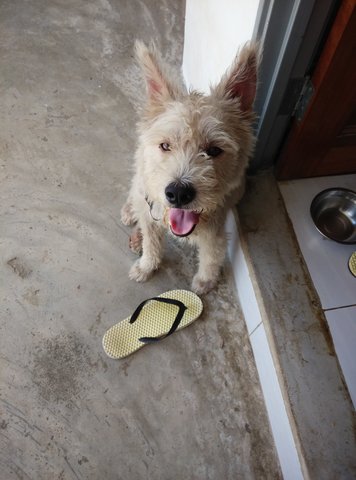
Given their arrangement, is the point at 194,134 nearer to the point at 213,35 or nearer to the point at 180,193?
the point at 180,193

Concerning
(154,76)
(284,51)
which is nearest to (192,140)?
(154,76)

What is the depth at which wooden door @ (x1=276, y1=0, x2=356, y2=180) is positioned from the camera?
1.59 meters

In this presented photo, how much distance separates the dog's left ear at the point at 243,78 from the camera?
1423 millimetres

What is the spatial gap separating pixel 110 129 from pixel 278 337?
1898 mm

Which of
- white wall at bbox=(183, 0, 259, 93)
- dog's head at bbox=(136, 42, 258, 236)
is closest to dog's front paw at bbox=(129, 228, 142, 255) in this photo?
dog's head at bbox=(136, 42, 258, 236)

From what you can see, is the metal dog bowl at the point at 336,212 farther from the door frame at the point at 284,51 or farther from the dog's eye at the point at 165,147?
the dog's eye at the point at 165,147

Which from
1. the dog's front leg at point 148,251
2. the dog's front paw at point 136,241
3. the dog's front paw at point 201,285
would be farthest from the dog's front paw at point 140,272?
the dog's front paw at point 201,285

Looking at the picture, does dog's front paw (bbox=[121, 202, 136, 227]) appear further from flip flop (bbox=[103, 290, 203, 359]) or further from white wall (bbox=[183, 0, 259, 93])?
white wall (bbox=[183, 0, 259, 93])

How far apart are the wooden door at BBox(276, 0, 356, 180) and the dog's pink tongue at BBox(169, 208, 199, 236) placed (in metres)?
0.80

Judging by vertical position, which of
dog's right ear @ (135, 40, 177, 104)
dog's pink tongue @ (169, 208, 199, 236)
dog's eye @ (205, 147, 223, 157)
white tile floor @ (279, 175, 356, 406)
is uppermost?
dog's right ear @ (135, 40, 177, 104)

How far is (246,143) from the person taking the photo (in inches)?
65.8

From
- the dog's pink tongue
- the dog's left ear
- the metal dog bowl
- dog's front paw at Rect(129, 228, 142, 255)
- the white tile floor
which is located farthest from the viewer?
dog's front paw at Rect(129, 228, 142, 255)

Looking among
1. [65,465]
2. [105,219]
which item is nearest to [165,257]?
[105,219]

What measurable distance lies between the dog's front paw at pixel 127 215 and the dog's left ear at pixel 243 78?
102 cm
